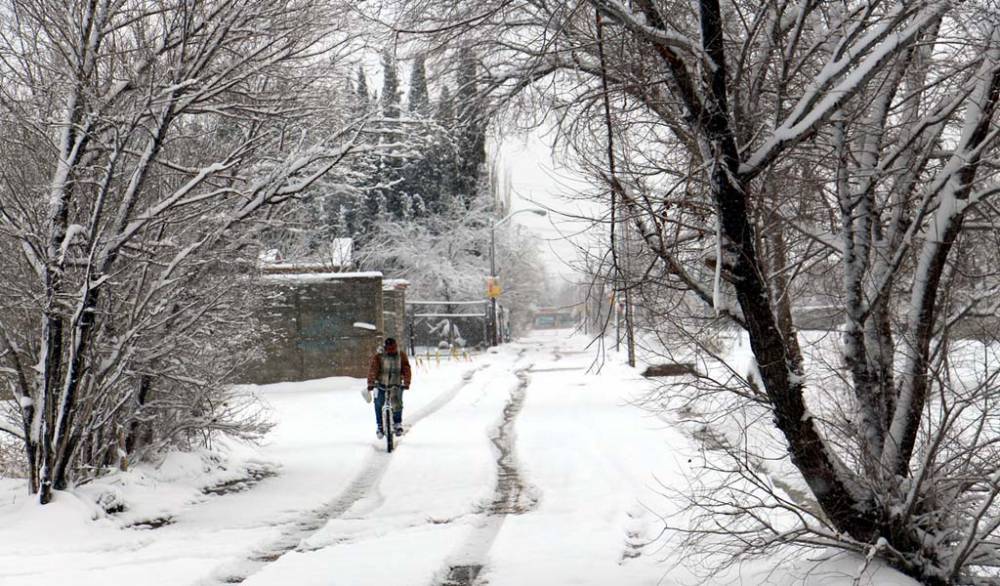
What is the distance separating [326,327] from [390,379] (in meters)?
10.2

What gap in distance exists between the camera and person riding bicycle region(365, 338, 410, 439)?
14.2 metres

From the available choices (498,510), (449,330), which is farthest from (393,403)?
(449,330)

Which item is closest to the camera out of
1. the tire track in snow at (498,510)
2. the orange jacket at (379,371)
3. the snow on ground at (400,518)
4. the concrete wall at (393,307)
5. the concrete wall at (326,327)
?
the snow on ground at (400,518)

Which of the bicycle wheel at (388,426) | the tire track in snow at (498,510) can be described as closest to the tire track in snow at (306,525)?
the bicycle wheel at (388,426)

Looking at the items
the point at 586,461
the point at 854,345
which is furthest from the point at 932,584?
the point at 586,461

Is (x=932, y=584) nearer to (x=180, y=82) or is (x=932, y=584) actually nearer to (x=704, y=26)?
(x=704, y=26)

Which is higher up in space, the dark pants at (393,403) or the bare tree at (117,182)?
the bare tree at (117,182)

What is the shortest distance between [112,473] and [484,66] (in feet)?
20.7

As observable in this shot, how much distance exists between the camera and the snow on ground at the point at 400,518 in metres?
6.77

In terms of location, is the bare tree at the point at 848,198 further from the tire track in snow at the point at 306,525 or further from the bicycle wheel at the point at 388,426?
the bicycle wheel at the point at 388,426

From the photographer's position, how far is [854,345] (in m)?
6.18

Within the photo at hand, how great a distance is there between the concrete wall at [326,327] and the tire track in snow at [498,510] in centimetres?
905

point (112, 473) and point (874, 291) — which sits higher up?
point (874, 291)

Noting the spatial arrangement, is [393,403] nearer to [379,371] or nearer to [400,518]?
[379,371]
